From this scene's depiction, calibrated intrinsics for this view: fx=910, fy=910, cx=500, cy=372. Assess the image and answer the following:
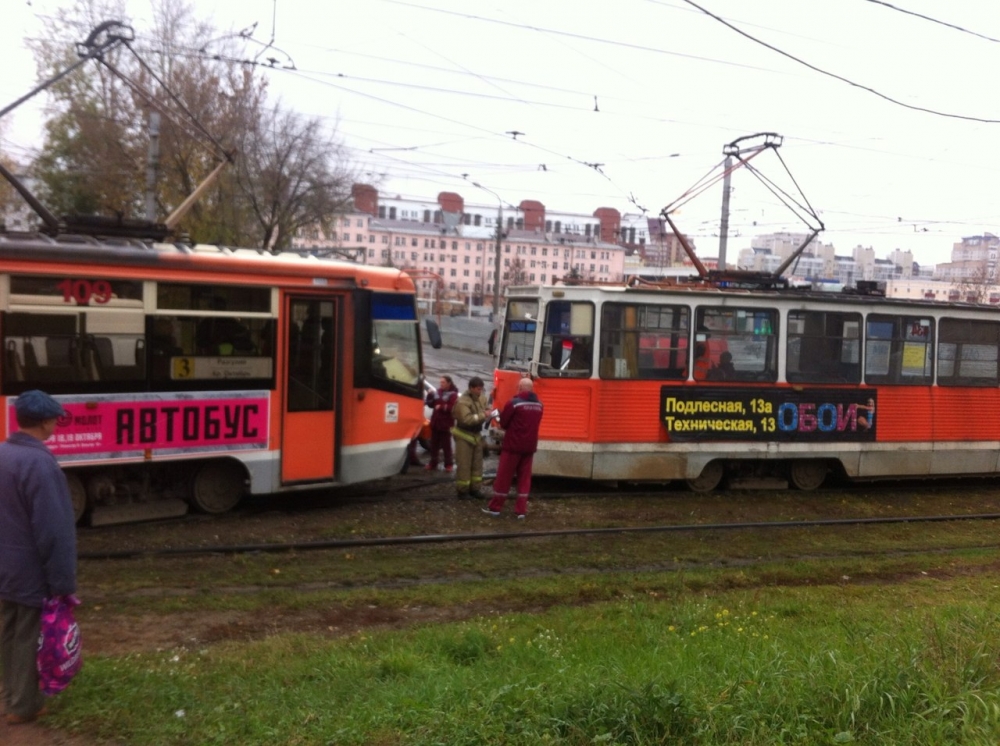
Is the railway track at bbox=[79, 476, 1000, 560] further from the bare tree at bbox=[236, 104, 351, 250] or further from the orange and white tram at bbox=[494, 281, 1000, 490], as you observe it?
the bare tree at bbox=[236, 104, 351, 250]

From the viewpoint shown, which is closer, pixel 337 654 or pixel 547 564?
pixel 337 654

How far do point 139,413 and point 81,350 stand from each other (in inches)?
33.7

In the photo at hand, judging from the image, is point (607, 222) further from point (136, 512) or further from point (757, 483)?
point (136, 512)

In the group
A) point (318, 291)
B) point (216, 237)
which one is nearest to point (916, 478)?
point (318, 291)

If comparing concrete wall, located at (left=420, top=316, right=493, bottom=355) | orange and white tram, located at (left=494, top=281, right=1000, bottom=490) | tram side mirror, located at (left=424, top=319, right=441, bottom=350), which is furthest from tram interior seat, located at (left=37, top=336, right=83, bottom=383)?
concrete wall, located at (left=420, top=316, right=493, bottom=355)

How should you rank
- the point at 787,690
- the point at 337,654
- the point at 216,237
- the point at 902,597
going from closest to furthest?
the point at 787,690
the point at 337,654
the point at 902,597
the point at 216,237

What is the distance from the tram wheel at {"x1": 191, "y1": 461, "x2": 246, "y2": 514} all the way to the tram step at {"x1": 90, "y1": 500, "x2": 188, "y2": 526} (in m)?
0.21

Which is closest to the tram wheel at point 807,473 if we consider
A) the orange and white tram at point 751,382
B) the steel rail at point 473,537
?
the orange and white tram at point 751,382

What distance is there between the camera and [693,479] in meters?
13.2

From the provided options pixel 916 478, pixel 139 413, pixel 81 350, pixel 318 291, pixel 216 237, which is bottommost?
pixel 916 478

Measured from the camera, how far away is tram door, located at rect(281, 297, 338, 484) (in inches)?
418

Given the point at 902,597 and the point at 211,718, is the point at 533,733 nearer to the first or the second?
the point at 211,718

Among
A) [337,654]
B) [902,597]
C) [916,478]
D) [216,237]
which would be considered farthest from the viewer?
[216,237]

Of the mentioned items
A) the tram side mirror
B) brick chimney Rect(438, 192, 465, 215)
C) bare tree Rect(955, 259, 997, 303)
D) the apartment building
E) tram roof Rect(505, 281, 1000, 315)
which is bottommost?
the tram side mirror
